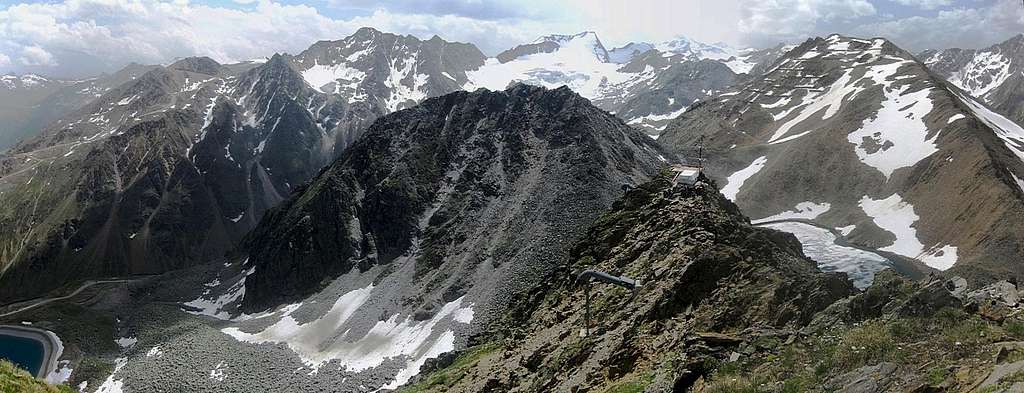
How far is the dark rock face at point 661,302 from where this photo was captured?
25.1 metres

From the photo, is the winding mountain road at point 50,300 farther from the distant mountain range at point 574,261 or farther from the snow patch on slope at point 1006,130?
the snow patch on slope at point 1006,130

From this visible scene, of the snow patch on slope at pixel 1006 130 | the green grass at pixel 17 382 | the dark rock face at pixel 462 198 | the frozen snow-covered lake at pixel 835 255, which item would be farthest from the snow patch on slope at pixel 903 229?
the green grass at pixel 17 382

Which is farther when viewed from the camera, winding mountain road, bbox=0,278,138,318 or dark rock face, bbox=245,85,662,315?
winding mountain road, bbox=0,278,138,318

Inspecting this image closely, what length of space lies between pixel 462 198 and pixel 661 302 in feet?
233

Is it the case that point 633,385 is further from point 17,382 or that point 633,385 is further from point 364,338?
point 364,338

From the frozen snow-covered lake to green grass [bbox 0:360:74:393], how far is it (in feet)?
297

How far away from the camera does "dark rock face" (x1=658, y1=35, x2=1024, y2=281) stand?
103500 mm

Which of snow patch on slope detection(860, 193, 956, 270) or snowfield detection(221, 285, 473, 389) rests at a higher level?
snowfield detection(221, 285, 473, 389)

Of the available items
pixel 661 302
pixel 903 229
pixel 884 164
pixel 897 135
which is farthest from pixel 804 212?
pixel 661 302

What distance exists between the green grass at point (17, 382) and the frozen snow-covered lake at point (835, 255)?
90.7 m

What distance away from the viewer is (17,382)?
20.2 metres

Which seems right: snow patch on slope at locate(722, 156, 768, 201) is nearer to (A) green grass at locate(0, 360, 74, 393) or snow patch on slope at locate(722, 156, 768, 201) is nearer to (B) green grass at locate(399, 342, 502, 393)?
(B) green grass at locate(399, 342, 502, 393)

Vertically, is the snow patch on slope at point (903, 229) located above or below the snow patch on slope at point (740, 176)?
below

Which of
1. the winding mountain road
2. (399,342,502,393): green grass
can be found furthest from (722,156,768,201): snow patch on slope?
the winding mountain road
